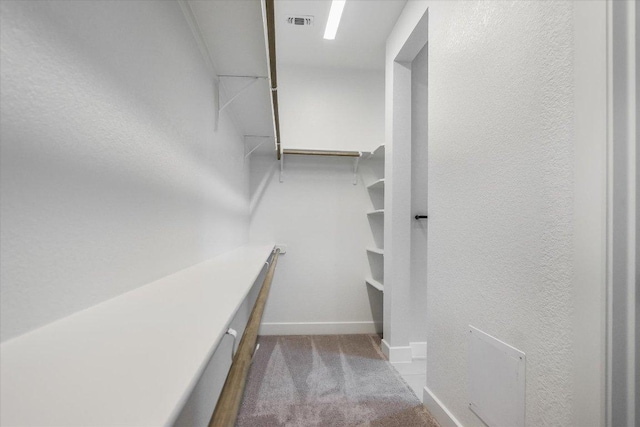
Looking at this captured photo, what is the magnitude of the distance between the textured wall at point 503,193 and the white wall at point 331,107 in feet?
4.78

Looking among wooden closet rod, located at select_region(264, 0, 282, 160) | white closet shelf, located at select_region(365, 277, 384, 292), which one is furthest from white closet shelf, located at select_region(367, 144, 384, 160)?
wooden closet rod, located at select_region(264, 0, 282, 160)

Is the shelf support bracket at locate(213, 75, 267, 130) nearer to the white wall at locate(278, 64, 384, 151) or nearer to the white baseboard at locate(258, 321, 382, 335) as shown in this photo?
the white wall at locate(278, 64, 384, 151)

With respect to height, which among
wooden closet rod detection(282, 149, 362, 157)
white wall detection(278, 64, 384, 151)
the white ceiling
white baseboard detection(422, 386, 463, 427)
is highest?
the white ceiling

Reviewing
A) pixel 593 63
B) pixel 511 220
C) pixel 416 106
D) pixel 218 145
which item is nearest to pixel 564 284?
pixel 511 220

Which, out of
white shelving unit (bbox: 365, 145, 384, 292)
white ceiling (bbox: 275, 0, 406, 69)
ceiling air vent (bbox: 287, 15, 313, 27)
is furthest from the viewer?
white shelving unit (bbox: 365, 145, 384, 292)

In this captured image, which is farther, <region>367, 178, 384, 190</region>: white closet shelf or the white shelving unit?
the white shelving unit

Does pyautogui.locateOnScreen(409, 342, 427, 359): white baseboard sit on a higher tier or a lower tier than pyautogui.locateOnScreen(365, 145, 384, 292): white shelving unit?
lower

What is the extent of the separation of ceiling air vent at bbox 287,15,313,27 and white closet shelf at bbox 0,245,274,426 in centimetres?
226

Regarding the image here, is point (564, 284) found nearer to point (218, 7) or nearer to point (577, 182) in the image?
point (577, 182)

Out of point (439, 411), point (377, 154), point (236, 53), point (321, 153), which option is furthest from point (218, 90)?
point (439, 411)

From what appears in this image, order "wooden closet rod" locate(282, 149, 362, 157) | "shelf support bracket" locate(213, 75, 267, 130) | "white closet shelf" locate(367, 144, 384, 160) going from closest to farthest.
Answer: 1. "shelf support bracket" locate(213, 75, 267, 130)
2. "white closet shelf" locate(367, 144, 384, 160)
3. "wooden closet rod" locate(282, 149, 362, 157)

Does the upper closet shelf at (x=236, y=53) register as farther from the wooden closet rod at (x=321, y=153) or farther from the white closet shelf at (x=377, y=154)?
the white closet shelf at (x=377, y=154)

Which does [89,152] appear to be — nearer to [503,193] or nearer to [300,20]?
[503,193]

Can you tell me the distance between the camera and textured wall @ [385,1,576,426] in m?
0.84
